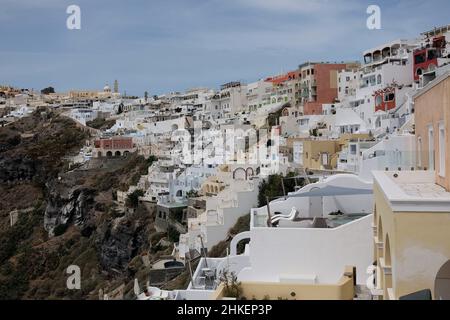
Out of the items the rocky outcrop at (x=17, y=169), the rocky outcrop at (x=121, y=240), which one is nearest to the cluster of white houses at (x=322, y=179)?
the rocky outcrop at (x=121, y=240)

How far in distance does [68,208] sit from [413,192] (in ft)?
134

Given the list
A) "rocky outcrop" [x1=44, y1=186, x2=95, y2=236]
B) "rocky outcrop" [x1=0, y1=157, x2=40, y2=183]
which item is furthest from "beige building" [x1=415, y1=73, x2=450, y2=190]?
"rocky outcrop" [x1=0, y1=157, x2=40, y2=183]

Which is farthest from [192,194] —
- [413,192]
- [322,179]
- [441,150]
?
[413,192]

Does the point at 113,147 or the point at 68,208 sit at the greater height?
the point at 113,147

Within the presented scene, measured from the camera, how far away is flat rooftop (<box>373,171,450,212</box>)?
4.69 m

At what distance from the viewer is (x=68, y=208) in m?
43.5

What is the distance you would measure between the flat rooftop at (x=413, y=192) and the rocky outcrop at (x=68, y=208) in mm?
36515

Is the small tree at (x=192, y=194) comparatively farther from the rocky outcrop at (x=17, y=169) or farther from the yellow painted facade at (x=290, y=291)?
the rocky outcrop at (x=17, y=169)

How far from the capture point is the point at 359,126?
28203 mm

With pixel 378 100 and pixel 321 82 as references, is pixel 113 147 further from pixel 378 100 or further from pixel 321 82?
pixel 378 100

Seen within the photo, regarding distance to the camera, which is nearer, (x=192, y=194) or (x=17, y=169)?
(x=192, y=194)

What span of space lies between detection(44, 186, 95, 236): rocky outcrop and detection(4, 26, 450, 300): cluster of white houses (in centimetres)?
646

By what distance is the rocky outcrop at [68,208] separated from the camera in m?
42.5
